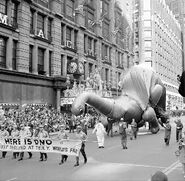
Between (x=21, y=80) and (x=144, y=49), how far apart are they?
59214 millimetres

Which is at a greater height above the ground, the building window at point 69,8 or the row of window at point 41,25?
the building window at point 69,8

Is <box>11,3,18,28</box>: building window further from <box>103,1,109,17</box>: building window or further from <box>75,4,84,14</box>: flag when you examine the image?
<box>103,1,109,17</box>: building window

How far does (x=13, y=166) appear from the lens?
1208 cm

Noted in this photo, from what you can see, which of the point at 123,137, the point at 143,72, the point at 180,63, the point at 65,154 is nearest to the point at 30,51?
the point at 143,72

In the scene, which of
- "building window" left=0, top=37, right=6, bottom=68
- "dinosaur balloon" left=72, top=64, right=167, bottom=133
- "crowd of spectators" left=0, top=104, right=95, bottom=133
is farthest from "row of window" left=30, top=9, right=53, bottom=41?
"dinosaur balloon" left=72, top=64, right=167, bottom=133

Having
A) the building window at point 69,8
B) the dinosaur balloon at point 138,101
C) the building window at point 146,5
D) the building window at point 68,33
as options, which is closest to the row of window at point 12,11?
the building window at point 68,33

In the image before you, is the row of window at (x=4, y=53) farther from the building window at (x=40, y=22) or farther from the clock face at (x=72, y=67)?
the clock face at (x=72, y=67)

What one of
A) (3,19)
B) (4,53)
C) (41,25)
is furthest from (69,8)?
(4,53)

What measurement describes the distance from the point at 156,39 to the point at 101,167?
79.5 metres

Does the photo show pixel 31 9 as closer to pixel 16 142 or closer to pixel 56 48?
pixel 56 48

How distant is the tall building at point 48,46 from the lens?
29.2 meters

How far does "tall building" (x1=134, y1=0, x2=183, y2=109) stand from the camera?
84.9 m

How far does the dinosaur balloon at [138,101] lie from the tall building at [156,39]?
173ft

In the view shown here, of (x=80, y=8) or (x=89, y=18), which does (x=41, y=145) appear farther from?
(x=89, y=18)
